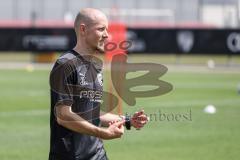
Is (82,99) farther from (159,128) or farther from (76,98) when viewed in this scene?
(159,128)

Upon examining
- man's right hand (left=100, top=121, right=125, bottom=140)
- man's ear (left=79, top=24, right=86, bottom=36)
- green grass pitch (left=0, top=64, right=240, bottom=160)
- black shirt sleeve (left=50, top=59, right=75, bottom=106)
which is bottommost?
green grass pitch (left=0, top=64, right=240, bottom=160)

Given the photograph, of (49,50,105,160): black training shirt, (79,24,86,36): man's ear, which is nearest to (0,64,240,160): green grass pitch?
(49,50,105,160): black training shirt

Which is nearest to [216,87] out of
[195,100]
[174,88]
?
[174,88]

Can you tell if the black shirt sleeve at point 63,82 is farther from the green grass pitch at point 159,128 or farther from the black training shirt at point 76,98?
the green grass pitch at point 159,128

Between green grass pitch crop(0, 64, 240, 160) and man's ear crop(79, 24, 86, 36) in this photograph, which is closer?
man's ear crop(79, 24, 86, 36)

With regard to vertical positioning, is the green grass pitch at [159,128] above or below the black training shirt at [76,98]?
below

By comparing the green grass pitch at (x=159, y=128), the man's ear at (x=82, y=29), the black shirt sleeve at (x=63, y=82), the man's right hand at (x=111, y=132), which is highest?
the man's ear at (x=82, y=29)

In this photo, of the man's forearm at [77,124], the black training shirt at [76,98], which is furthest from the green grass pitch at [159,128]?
the man's forearm at [77,124]

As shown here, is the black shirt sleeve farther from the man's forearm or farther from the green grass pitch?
the green grass pitch

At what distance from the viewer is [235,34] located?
132 feet

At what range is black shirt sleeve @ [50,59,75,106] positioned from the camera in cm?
652

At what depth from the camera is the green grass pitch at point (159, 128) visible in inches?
506

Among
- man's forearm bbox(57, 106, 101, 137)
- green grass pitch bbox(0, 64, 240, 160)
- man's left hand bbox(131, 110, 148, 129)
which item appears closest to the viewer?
man's forearm bbox(57, 106, 101, 137)

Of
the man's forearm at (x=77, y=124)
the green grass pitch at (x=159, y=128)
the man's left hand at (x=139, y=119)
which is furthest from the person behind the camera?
the green grass pitch at (x=159, y=128)
